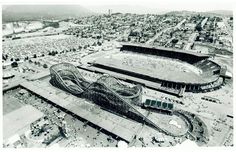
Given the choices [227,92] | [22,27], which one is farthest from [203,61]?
[22,27]

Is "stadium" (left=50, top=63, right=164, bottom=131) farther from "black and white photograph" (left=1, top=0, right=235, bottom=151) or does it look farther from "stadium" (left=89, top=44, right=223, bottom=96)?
"stadium" (left=89, top=44, right=223, bottom=96)

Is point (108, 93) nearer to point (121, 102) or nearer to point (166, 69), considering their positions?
point (121, 102)

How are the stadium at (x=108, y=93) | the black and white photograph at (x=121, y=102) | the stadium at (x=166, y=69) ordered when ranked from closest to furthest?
the black and white photograph at (x=121, y=102) < the stadium at (x=108, y=93) < the stadium at (x=166, y=69)

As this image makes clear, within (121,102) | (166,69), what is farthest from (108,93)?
(166,69)

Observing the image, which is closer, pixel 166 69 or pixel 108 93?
pixel 108 93

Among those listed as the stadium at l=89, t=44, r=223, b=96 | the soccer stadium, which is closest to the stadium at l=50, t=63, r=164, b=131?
the soccer stadium

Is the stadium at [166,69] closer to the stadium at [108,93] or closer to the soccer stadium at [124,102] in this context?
the soccer stadium at [124,102]

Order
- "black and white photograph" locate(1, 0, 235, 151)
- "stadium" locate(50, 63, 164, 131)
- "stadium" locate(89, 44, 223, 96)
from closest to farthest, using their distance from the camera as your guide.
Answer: "black and white photograph" locate(1, 0, 235, 151)
"stadium" locate(50, 63, 164, 131)
"stadium" locate(89, 44, 223, 96)

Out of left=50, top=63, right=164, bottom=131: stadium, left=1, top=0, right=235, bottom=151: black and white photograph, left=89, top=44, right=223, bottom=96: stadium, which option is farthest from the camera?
left=89, top=44, right=223, bottom=96: stadium

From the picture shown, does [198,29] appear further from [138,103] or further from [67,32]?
[138,103]

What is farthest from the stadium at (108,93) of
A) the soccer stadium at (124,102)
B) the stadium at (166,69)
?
the stadium at (166,69)
